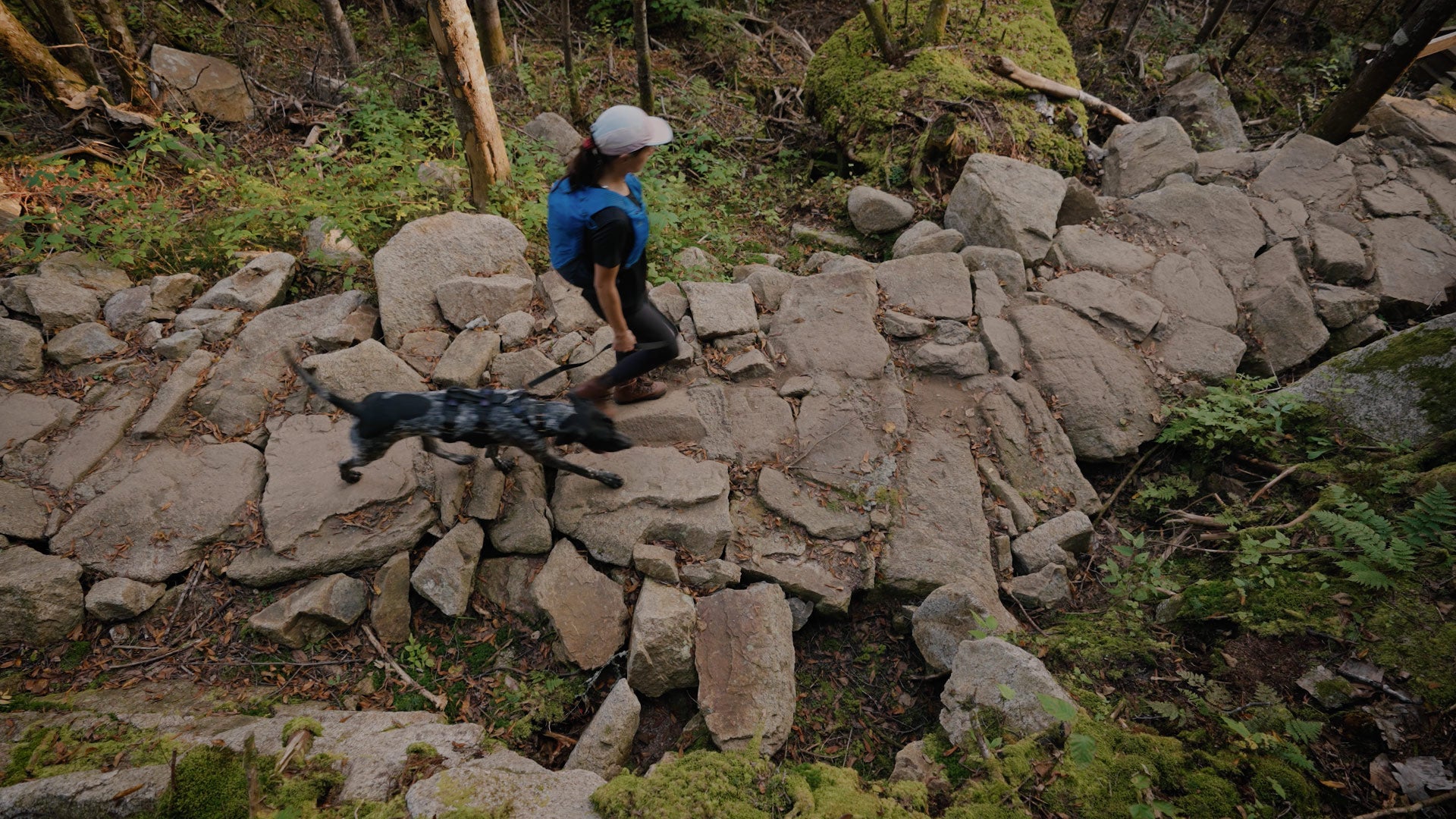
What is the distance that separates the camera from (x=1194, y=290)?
590 cm

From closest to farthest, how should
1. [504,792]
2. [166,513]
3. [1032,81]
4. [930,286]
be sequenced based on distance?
[504,792], [166,513], [930,286], [1032,81]

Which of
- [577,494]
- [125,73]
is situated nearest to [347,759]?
[577,494]

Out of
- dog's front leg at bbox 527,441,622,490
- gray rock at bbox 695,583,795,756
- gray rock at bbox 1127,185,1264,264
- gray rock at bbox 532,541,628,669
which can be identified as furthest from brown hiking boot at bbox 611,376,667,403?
gray rock at bbox 1127,185,1264,264

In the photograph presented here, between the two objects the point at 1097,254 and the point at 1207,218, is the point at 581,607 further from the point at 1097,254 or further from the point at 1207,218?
the point at 1207,218

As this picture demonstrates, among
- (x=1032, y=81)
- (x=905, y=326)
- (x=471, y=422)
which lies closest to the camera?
(x=471, y=422)

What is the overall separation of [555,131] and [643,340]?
5060 millimetres

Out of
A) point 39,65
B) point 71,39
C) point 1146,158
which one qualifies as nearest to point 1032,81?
point 1146,158

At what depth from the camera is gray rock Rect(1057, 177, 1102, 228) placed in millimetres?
6535

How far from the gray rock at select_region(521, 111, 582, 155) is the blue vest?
4646 millimetres

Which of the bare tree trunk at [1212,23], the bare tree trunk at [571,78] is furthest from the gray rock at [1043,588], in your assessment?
the bare tree trunk at [1212,23]

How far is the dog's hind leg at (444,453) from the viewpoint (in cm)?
362

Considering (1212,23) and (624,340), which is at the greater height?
(1212,23)

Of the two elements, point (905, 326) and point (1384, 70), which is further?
point (1384, 70)

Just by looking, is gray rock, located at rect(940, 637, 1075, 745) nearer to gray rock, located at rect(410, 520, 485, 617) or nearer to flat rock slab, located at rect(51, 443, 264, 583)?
gray rock, located at rect(410, 520, 485, 617)
